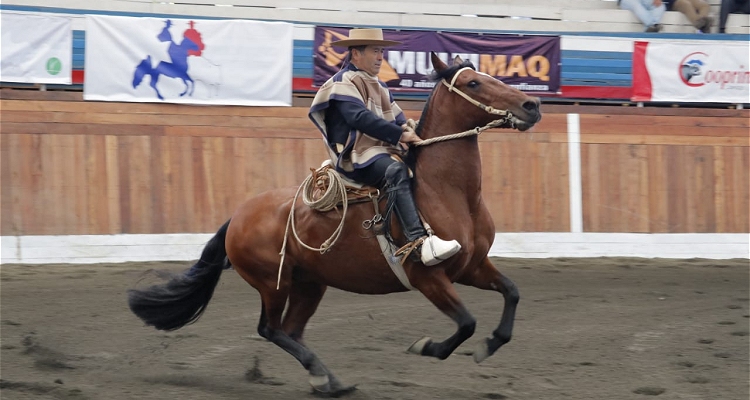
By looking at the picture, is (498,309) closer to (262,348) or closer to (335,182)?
(262,348)

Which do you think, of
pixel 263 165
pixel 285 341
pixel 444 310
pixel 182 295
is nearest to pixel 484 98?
pixel 444 310

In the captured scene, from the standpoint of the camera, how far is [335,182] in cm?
574

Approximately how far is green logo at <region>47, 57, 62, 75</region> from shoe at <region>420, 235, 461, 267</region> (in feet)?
24.2

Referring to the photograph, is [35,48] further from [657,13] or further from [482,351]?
[657,13]

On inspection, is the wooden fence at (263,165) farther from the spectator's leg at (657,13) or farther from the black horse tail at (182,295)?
the black horse tail at (182,295)

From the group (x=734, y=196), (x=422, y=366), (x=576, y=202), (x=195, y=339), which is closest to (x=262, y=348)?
(x=195, y=339)

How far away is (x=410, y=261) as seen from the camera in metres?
5.50

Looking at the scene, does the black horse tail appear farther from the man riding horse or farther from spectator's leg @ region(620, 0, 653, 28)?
spectator's leg @ region(620, 0, 653, 28)

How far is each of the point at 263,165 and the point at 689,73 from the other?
6135 millimetres

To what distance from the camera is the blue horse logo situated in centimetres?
1128

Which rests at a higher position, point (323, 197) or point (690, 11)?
point (690, 11)

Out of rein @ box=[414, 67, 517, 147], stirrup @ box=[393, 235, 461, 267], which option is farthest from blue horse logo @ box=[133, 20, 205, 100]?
stirrup @ box=[393, 235, 461, 267]

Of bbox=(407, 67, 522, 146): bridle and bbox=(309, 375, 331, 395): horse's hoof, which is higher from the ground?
bbox=(407, 67, 522, 146): bridle

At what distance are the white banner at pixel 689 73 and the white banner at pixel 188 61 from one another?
16.3 ft
